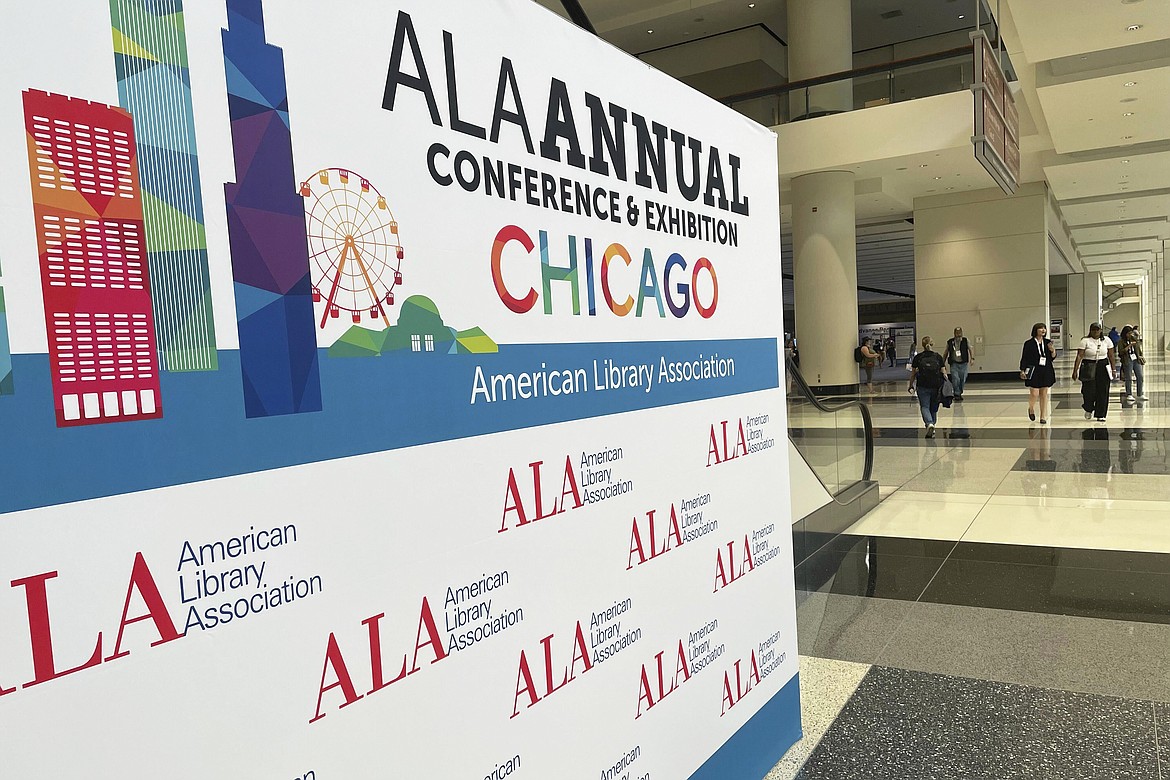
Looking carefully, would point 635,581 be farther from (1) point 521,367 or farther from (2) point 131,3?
(2) point 131,3

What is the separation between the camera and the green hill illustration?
1503 mm

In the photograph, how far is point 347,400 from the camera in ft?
4.87

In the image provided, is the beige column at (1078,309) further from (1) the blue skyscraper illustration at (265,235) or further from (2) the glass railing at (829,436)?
(1) the blue skyscraper illustration at (265,235)

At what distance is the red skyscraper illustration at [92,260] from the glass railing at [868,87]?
14.5 meters

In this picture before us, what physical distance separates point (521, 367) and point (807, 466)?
4.45 meters

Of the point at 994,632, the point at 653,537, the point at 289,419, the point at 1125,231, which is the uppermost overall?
the point at 1125,231

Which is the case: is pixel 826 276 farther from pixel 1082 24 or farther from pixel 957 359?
pixel 1082 24

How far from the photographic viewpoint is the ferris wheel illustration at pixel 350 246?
4.74 ft

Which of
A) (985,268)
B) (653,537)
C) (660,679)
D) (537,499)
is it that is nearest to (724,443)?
(653,537)

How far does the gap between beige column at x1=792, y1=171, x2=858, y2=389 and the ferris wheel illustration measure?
17.1 m

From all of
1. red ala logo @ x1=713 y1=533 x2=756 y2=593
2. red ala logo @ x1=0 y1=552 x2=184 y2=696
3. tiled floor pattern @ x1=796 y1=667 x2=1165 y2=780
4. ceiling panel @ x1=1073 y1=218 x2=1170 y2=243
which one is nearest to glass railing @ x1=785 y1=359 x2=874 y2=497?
tiled floor pattern @ x1=796 y1=667 x2=1165 y2=780

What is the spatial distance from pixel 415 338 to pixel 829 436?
18.2ft

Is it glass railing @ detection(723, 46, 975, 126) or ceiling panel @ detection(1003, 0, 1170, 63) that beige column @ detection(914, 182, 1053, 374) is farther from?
ceiling panel @ detection(1003, 0, 1170, 63)

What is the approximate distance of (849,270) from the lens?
59.3ft
